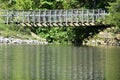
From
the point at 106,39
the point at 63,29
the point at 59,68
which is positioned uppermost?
the point at 59,68

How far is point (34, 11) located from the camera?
8250 centimetres

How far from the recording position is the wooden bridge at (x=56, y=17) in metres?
77.3

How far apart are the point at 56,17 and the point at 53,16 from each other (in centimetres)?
39

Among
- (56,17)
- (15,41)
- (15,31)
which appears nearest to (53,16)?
(56,17)

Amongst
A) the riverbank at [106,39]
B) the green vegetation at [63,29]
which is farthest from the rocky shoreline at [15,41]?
the riverbank at [106,39]

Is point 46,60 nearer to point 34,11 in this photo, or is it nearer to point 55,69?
point 55,69

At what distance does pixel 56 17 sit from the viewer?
79.9 m

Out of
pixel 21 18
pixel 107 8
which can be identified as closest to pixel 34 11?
pixel 21 18

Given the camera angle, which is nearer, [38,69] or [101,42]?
[38,69]

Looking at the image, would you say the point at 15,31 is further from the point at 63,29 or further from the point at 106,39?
the point at 106,39

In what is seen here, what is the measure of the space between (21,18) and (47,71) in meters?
42.9

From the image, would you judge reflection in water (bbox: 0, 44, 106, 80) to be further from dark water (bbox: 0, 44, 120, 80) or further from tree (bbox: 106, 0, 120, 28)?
tree (bbox: 106, 0, 120, 28)

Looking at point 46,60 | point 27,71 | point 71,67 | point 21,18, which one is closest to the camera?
point 27,71

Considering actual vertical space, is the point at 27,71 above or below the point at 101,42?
above
